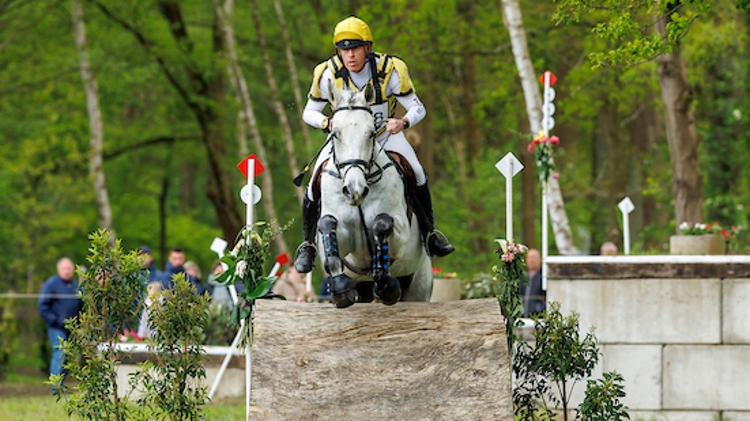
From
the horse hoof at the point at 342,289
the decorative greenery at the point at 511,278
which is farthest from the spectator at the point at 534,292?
the horse hoof at the point at 342,289

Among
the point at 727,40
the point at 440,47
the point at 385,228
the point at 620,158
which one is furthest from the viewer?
the point at 620,158

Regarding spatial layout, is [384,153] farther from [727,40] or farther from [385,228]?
[727,40]

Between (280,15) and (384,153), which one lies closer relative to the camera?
(384,153)

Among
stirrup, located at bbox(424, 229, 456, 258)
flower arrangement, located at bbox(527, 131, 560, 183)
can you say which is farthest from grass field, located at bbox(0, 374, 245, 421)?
flower arrangement, located at bbox(527, 131, 560, 183)

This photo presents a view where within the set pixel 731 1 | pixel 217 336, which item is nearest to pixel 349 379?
pixel 217 336

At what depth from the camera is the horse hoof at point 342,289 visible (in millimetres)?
6953

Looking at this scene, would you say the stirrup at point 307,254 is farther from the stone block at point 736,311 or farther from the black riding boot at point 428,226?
the stone block at point 736,311

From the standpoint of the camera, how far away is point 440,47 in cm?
2208

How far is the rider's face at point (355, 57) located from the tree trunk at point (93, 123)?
17.5m

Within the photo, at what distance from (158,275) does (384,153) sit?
26.9 ft

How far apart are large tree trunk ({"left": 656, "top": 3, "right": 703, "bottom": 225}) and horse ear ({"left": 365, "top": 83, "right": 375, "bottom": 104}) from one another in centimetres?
864

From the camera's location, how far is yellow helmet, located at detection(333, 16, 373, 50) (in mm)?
7410

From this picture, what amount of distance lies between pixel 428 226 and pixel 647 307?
361cm

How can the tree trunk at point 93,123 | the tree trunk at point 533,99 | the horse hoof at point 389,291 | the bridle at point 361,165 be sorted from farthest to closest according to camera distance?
the tree trunk at point 93,123 → the tree trunk at point 533,99 → the horse hoof at point 389,291 → the bridle at point 361,165
